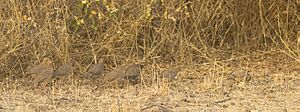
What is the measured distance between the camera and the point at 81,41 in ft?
21.4

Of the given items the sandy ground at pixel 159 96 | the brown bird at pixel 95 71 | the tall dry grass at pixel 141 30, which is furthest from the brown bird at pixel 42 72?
the brown bird at pixel 95 71

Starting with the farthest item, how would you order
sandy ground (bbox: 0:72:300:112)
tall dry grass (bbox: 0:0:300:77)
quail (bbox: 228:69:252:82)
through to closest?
1. tall dry grass (bbox: 0:0:300:77)
2. quail (bbox: 228:69:252:82)
3. sandy ground (bbox: 0:72:300:112)

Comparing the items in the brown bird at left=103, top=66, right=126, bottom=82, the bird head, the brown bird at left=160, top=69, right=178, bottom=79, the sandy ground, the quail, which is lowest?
the sandy ground

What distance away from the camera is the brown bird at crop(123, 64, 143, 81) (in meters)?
5.85

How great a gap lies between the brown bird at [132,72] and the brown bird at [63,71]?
55cm

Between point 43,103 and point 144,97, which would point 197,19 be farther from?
point 43,103

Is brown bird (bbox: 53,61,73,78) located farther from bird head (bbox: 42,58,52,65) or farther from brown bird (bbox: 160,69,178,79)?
brown bird (bbox: 160,69,178,79)

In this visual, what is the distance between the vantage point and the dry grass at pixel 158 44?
563 centimetres

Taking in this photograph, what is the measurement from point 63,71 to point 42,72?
223 mm

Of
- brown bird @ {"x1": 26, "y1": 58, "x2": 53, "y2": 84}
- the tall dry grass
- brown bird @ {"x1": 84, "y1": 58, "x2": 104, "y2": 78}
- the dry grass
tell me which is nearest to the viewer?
the dry grass

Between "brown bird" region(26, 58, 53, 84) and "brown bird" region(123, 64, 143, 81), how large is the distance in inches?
26.7

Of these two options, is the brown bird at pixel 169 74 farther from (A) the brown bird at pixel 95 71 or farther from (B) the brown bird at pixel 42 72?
(B) the brown bird at pixel 42 72

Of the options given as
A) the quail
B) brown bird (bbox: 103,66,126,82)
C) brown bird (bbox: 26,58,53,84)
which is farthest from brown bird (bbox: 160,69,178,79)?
brown bird (bbox: 26,58,53,84)

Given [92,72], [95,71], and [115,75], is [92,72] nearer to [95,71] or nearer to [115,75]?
[95,71]
